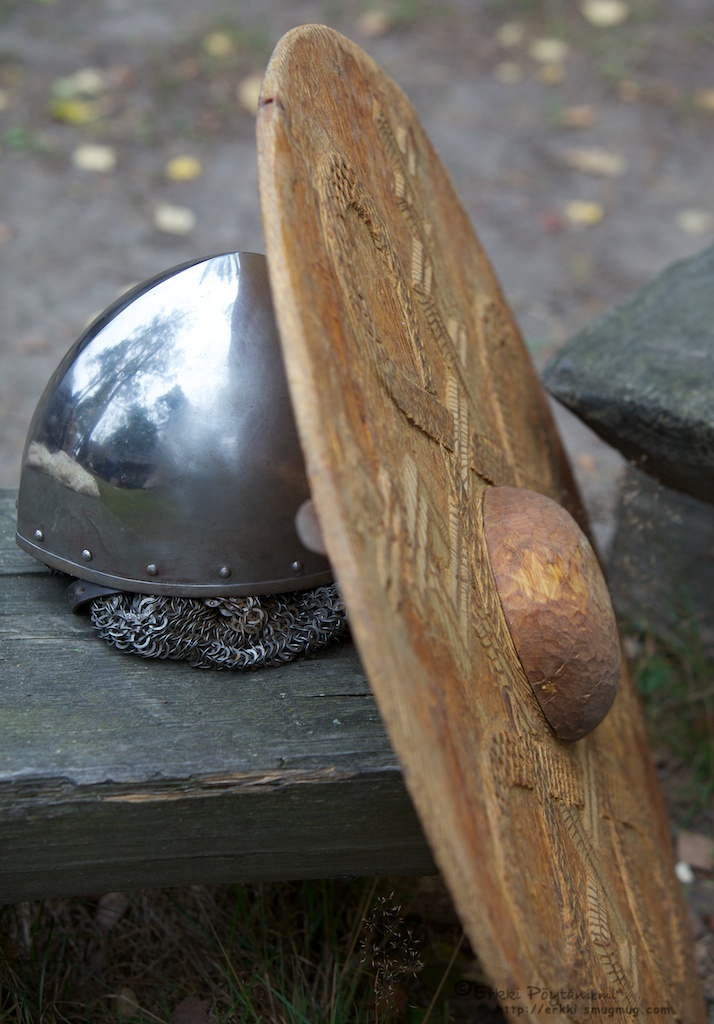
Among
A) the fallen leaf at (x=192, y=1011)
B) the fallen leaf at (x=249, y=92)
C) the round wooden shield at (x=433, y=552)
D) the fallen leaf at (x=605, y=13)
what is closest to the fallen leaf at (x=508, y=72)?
the fallen leaf at (x=605, y=13)

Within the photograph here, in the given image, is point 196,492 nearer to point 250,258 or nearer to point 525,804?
point 250,258

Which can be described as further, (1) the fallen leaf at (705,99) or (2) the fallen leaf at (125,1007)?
(1) the fallen leaf at (705,99)

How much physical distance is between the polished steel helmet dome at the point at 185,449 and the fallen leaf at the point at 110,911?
80cm

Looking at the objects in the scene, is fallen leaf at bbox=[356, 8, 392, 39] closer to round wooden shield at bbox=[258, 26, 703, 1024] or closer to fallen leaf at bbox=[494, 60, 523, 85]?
fallen leaf at bbox=[494, 60, 523, 85]

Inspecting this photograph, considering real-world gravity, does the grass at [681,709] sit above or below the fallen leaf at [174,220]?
below

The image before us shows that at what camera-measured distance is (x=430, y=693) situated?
940 mm

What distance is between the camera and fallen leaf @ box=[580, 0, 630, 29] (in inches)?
209

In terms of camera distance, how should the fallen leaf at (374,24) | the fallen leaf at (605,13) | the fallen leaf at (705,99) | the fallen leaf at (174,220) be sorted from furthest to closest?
the fallen leaf at (605,13)
the fallen leaf at (374,24)
the fallen leaf at (705,99)
the fallen leaf at (174,220)

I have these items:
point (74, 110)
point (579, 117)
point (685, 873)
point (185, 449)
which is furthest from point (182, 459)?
point (579, 117)

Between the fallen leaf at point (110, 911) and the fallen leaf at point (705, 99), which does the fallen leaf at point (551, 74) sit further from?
the fallen leaf at point (110, 911)

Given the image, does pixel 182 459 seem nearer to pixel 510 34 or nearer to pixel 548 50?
pixel 548 50

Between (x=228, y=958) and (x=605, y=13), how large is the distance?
17.4 ft

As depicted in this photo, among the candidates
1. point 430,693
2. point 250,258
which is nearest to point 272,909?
point 430,693

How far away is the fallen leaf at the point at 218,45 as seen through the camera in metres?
4.91
